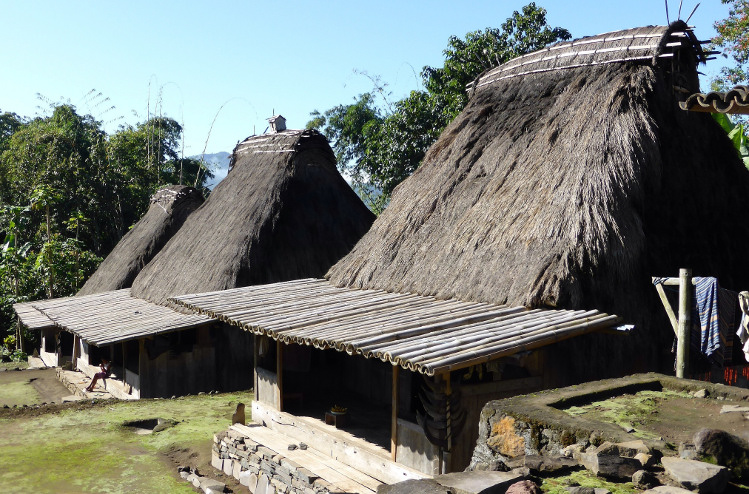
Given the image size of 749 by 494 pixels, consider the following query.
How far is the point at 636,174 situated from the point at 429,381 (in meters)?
3.76

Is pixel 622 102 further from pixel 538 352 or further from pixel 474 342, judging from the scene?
pixel 474 342

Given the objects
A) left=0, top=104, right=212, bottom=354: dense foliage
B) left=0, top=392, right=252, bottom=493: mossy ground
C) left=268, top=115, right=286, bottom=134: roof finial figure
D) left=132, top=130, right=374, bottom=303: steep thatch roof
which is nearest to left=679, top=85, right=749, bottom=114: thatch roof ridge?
left=0, top=392, right=252, bottom=493: mossy ground

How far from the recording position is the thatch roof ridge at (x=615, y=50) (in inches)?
368

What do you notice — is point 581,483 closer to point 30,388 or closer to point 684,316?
point 684,316

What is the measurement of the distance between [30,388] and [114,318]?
11.0ft

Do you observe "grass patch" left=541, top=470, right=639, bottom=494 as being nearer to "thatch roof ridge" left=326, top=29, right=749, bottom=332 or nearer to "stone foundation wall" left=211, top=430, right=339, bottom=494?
"thatch roof ridge" left=326, top=29, right=749, bottom=332

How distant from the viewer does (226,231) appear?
14.9m

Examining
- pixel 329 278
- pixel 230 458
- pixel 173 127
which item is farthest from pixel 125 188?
pixel 230 458

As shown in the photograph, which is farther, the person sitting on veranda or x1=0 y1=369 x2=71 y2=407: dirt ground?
the person sitting on veranda

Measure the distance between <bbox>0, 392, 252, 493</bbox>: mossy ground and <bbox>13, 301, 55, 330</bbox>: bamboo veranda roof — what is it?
16.5ft

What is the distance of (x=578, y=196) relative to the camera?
8.18 meters

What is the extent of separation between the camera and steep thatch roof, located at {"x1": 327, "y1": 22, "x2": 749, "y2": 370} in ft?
25.8

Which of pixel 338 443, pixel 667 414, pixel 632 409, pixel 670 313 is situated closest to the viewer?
pixel 667 414

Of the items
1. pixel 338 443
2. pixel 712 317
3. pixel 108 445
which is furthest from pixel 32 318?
pixel 712 317
